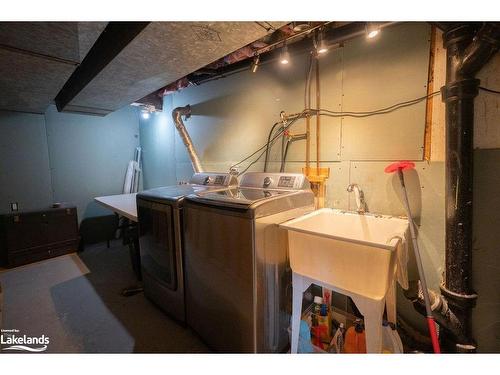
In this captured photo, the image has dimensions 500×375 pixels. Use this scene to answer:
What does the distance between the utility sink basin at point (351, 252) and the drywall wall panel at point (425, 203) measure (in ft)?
0.52

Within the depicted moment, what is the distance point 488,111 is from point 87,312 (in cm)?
313

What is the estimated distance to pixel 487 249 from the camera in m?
1.19

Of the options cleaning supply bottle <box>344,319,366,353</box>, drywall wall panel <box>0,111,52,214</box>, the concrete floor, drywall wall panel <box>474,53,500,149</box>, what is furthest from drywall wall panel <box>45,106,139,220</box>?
drywall wall panel <box>474,53,500,149</box>

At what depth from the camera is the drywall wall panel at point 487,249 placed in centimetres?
116

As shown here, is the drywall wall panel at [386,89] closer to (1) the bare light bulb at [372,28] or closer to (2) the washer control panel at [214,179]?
(1) the bare light bulb at [372,28]

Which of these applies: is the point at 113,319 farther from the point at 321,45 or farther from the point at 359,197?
the point at 321,45

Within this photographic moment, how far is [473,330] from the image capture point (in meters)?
1.24

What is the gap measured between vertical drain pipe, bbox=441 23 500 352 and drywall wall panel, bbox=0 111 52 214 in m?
4.46

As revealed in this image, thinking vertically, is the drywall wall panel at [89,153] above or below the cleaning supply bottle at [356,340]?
above

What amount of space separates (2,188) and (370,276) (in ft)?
13.9

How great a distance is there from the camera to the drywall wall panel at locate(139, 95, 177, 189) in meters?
3.40

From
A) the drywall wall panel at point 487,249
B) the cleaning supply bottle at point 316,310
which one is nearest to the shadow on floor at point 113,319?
the cleaning supply bottle at point 316,310

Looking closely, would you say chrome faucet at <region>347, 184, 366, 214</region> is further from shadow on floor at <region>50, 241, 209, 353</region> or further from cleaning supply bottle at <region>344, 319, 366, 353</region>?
shadow on floor at <region>50, 241, 209, 353</region>
